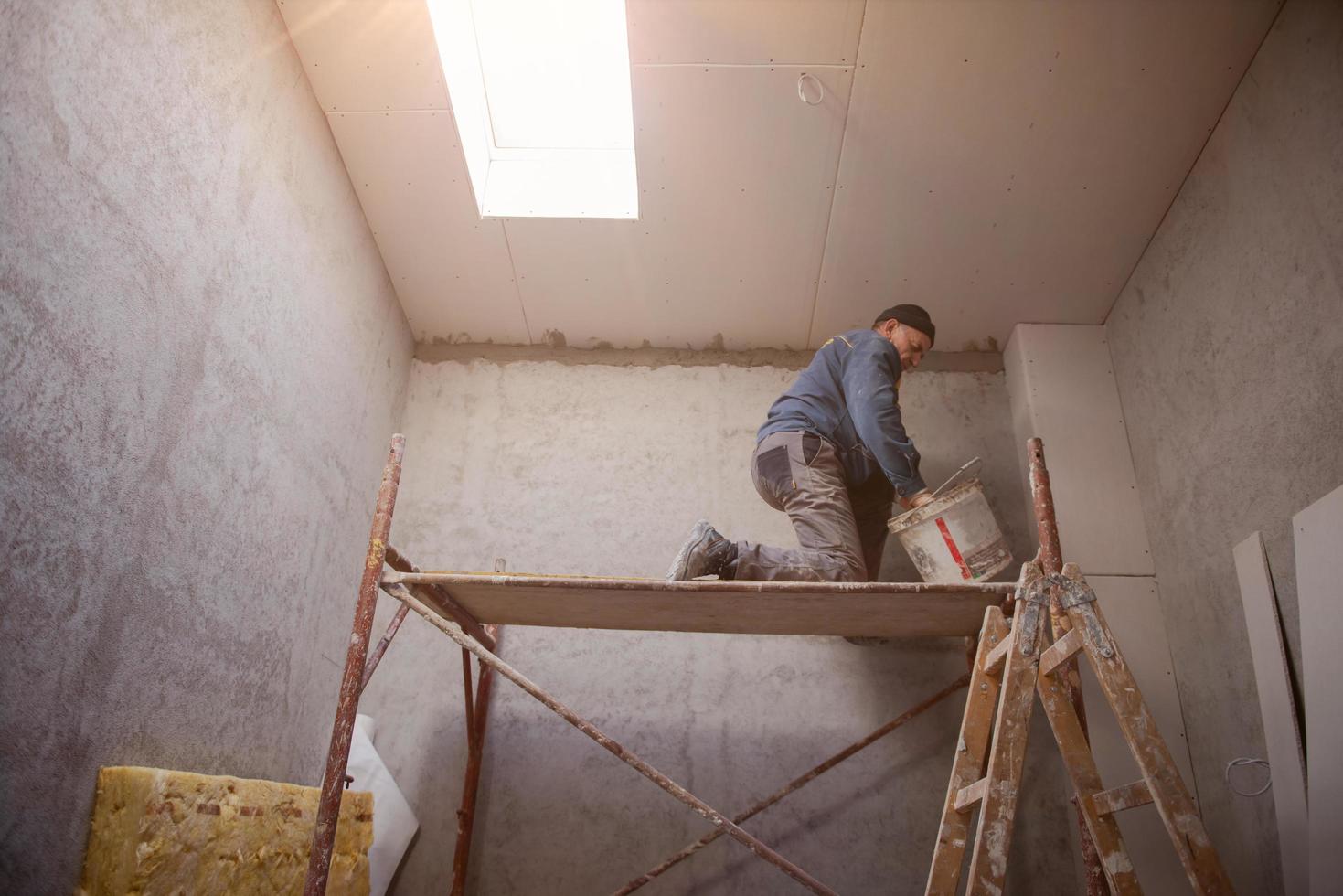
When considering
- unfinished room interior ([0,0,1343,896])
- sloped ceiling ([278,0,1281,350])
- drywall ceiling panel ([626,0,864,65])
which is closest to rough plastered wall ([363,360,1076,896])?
unfinished room interior ([0,0,1343,896])

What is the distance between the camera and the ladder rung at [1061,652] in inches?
80.4

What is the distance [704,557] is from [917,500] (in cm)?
78

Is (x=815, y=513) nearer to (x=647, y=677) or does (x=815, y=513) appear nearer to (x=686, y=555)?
(x=686, y=555)

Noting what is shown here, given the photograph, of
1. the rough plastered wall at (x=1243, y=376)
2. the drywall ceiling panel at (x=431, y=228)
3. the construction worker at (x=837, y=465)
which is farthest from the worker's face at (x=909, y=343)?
the drywall ceiling panel at (x=431, y=228)

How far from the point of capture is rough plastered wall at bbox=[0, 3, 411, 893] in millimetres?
1849

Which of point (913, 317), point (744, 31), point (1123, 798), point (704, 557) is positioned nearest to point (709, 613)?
point (704, 557)

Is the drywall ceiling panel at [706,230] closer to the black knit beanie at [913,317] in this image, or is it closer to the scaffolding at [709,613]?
the black knit beanie at [913,317]

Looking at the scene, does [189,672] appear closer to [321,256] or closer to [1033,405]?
[321,256]

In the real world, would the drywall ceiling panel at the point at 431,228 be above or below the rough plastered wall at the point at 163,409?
above

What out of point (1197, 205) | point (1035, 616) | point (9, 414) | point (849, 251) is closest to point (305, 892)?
point (9, 414)

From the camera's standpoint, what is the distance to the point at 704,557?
267cm

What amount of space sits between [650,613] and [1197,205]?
8.14ft

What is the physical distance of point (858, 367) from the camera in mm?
3188

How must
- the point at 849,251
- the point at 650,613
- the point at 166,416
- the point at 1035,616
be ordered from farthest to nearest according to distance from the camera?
the point at 849,251, the point at 650,613, the point at 166,416, the point at 1035,616
